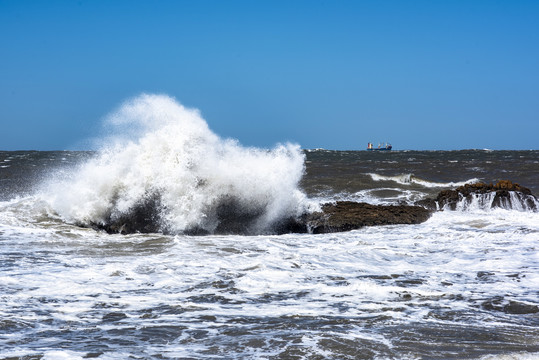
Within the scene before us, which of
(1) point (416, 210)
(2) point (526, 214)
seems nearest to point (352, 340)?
(1) point (416, 210)

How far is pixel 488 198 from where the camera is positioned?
1070 cm

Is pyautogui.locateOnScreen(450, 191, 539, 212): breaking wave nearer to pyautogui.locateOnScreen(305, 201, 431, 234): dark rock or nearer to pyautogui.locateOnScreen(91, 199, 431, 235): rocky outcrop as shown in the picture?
pyautogui.locateOnScreen(305, 201, 431, 234): dark rock

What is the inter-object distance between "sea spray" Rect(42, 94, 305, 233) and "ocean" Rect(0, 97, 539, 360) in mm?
24

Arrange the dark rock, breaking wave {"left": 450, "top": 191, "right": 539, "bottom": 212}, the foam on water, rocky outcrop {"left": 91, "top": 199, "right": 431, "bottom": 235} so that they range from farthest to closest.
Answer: breaking wave {"left": 450, "top": 191, "right": 539, "bottom": 212}, the dark rock, rocky outcrop {"left": 91, "top": 199, "right": 431, "bottom": 235}, the foam on water

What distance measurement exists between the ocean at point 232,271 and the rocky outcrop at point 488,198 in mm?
211

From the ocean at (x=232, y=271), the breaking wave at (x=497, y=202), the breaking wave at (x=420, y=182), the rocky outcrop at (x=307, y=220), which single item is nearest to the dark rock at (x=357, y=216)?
the rocky outcrop at (x=307, y=220)

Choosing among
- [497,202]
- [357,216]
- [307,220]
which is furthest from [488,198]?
[307,220]

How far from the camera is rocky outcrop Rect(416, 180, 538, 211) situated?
10.5 m

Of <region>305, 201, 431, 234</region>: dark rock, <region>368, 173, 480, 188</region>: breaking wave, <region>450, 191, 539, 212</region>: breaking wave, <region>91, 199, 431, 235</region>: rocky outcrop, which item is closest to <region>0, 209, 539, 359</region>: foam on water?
<region>91, 199, 431, 235</region>: rocky outcrop

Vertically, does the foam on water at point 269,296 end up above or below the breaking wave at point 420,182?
below

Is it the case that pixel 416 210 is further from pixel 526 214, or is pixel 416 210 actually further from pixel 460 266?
pixel 460 266

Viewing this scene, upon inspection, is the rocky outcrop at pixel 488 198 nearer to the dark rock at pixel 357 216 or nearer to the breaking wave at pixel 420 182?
the dark rock at pixel 357 216

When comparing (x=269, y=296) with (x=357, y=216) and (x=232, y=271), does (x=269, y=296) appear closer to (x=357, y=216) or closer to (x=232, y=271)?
(x=232, y=271)

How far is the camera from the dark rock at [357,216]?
9.04 m
